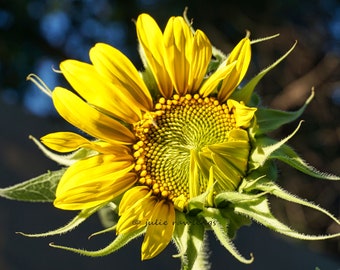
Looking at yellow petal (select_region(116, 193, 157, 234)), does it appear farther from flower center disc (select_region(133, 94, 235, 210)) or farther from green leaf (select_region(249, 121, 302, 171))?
green leaf (select_region(249, 121, 302, 171))

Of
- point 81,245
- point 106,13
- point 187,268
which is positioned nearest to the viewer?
point 187,268

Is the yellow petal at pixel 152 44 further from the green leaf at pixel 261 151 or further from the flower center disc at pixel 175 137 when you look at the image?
the green leaf at pixel 261 151

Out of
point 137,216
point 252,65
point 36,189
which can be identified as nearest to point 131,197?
point 137,216

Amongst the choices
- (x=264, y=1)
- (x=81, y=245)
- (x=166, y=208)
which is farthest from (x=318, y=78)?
(x=166, y=208)

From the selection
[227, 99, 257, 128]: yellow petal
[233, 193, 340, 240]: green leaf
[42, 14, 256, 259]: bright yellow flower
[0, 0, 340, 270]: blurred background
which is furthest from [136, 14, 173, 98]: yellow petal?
[0, 0, 340, 270]: blurred background

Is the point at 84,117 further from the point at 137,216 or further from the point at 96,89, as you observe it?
the point at 137,216

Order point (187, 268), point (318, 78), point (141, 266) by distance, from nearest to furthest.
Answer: point (187, 268), point (141, 266), point (318, 78)

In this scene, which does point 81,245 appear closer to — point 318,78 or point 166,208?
point 318,78
